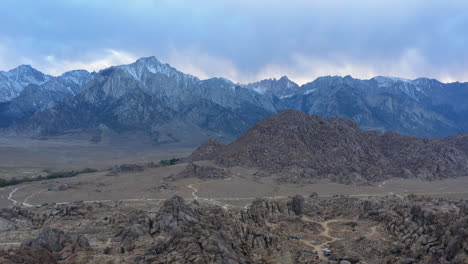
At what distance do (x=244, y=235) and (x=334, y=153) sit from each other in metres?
82.8

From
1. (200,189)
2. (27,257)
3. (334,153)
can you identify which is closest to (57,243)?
(27,257)

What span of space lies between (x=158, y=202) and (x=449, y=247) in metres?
54.6

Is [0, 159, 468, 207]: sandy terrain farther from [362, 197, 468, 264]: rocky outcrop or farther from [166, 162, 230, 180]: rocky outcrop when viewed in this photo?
[362, 197, 468, 264]: rocky outcrop

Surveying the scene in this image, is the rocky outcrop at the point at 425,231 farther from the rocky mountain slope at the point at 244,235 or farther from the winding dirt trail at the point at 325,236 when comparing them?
the winding dirt trail at the point at 325,236

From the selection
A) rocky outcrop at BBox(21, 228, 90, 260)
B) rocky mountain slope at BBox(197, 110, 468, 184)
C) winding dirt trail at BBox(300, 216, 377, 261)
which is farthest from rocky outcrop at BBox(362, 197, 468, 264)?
rocky mountain slope at BBox(197, 110, 468, 184)

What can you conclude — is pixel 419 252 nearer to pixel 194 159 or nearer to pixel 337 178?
pixel 337 178

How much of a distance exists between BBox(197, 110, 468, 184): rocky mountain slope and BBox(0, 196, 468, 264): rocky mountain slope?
150 ft

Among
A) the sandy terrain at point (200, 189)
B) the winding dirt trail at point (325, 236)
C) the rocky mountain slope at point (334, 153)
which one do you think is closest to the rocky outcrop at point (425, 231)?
the winding dirt trail at point (325, 236)

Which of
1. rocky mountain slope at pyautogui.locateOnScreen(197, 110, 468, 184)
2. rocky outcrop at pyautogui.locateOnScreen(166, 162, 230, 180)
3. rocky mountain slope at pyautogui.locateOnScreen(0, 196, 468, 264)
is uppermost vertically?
rocky mountain slope at pyautogui.locateOnScreen(197, 110, 468, 184)

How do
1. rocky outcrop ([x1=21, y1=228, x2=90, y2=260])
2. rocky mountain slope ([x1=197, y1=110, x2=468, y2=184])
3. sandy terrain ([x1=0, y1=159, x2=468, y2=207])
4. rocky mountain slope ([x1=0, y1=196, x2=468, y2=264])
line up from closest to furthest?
rocky mountain slope ([x1=0, y1=196, x2=468, y2=264]) → rocky outcrop ([x1=21, y1=228, x2=90, y2=260]) → sandy terrain ([x1=0, y1=159, x2=468, y2=207]) → rocky mountain slope ([x1=197, y1=110, x2=468, y2=184])

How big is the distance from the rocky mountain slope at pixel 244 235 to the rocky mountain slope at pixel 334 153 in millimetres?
45720

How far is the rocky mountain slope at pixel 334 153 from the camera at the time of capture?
10912cm

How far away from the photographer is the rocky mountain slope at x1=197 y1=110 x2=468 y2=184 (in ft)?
358

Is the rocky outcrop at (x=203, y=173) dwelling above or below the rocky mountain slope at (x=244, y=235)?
above
